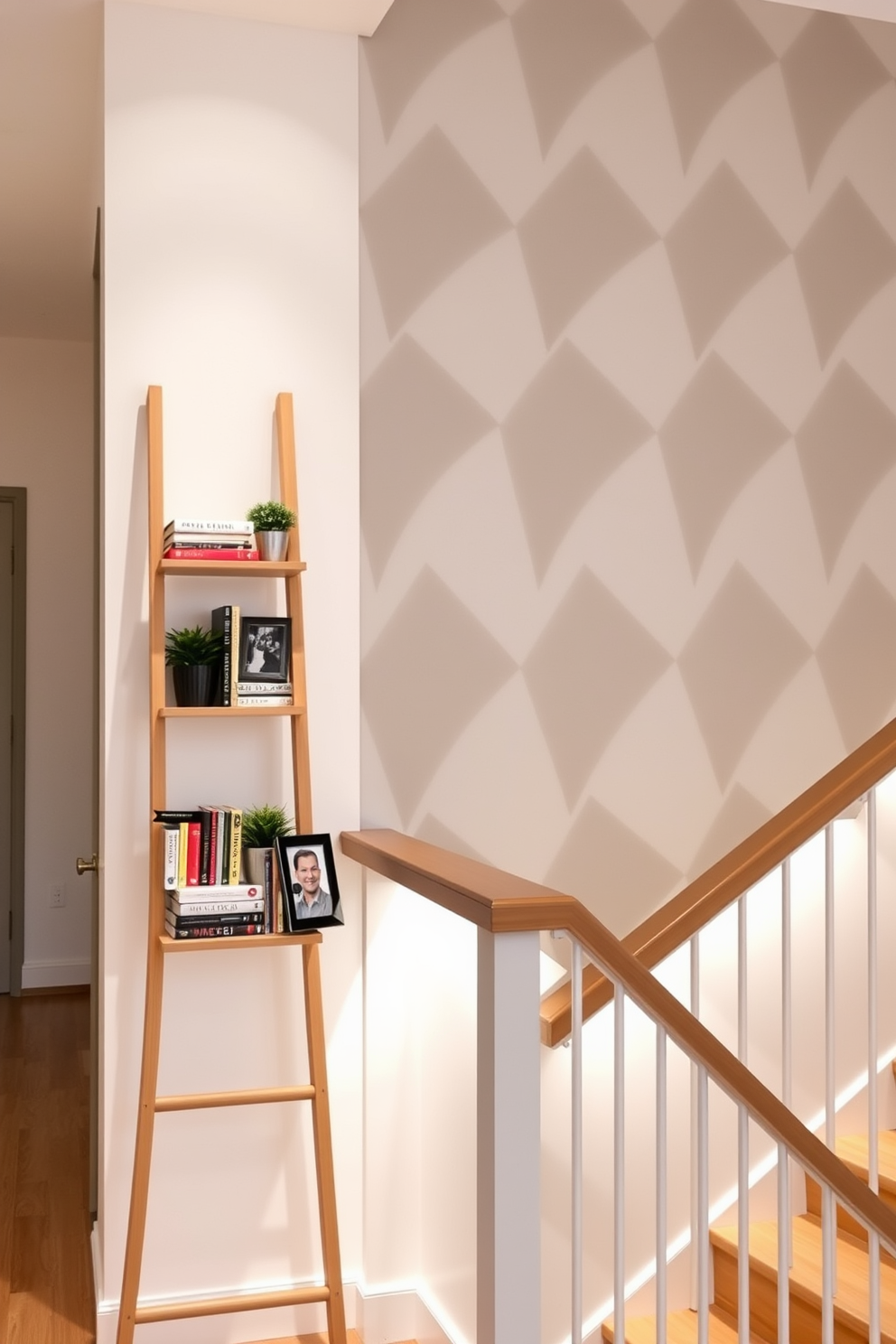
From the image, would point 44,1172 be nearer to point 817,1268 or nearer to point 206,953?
point 206,953

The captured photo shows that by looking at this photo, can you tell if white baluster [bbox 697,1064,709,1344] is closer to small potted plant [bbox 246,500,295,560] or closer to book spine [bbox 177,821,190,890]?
book spine [bbox 177,821,190,890]

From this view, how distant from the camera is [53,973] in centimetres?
539

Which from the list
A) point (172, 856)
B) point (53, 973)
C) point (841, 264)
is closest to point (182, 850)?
point (172, 856)

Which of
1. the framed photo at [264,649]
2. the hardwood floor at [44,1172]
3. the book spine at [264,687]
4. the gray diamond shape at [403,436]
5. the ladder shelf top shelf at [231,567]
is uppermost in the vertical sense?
the gray diamond shape at [403,436]

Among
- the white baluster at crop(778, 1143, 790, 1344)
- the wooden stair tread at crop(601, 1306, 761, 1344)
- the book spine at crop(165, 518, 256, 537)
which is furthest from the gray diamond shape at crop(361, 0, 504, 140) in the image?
the wooden stair tread at crop(601, 1306, 761, 1344)

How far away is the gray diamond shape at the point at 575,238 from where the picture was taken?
9.68 feet

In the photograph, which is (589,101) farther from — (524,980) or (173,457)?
(524,980)

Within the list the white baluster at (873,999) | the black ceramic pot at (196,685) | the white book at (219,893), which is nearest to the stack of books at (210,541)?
the black ceramic pot at (196,685)

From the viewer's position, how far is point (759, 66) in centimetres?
315

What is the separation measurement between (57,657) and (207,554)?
10.3ft

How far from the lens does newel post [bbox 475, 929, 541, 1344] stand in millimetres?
1763

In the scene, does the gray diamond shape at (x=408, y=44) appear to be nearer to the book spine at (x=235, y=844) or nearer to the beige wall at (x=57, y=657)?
the book spine at (x=235, y=844)

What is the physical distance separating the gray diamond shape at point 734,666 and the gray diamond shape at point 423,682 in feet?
1.76

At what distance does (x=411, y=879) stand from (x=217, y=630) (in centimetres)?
68
